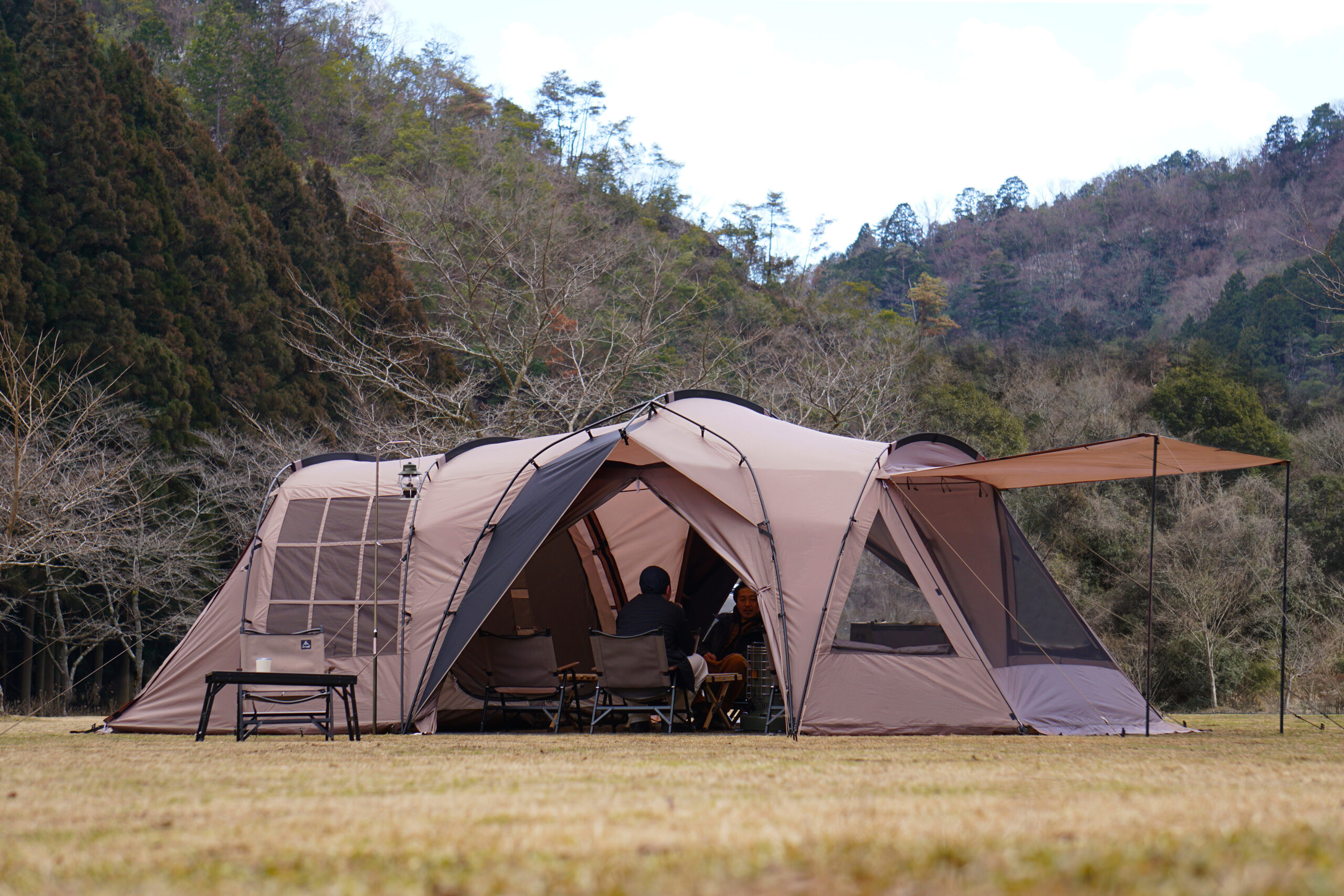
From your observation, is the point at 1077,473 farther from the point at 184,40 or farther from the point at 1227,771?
the point at 184,40

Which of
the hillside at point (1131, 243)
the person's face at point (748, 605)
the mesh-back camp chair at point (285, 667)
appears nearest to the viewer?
the mesh-back camp chair at point (285, 667)

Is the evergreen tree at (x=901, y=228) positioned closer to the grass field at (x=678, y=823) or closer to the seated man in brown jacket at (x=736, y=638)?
the seated man in brown jacket at (x=736, y=638)

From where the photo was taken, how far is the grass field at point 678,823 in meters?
1.76

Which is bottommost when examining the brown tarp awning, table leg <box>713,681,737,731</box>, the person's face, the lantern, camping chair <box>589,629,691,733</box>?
table leg <box>713,681,737,731</box>

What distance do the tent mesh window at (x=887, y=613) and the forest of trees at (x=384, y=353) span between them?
4.54 metres

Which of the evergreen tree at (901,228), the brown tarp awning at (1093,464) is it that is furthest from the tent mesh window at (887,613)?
the evergreen tree at (901,228)

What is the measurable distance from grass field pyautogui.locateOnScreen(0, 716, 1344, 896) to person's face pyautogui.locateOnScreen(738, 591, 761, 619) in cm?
306

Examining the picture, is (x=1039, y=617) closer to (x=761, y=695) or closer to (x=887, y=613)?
(x=887, y=613)

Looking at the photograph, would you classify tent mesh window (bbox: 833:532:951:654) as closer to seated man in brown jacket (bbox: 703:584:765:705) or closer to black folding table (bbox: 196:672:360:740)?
seated man in brown jacket (bbox: 703:584:765:705)

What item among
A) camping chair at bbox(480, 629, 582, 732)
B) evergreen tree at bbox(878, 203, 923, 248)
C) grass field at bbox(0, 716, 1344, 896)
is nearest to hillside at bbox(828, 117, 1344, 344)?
evergreen tree at bbox(878, 203, 923, 248)

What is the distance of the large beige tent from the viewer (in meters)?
6.11

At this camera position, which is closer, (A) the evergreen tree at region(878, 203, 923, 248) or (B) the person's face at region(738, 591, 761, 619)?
(B) the person's face at region(738, 591, 761, 619)

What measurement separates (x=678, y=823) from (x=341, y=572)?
5.10m

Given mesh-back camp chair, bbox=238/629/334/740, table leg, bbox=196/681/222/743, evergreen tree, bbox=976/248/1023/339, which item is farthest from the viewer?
evergreen tree, bbox=976/248/1023/339
